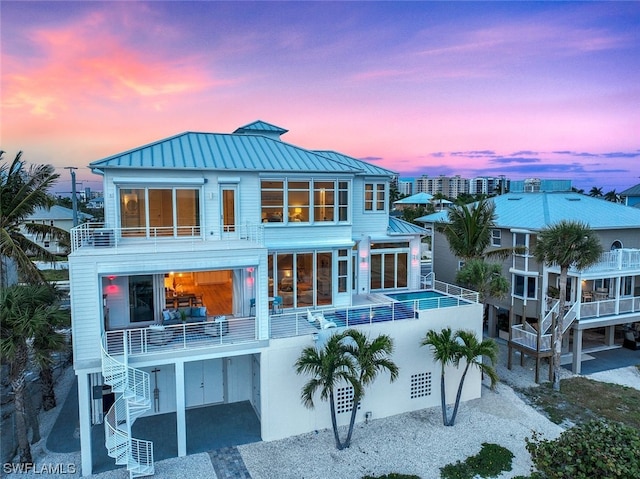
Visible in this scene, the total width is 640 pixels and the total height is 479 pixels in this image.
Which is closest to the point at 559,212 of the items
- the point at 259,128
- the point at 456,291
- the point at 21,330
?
the point at 456,291

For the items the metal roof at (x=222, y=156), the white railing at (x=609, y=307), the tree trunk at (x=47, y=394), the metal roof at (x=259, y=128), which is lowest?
the tree trunk at (x=47, y=394)

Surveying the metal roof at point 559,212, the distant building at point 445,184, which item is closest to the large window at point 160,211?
the metal roof at point 559,212

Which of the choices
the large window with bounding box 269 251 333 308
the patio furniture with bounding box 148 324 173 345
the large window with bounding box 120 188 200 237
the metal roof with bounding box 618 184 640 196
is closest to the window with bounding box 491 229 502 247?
the large window with bounding box 269 251 333 308

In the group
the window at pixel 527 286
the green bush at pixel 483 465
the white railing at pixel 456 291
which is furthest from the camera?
the window at pixel 527 286

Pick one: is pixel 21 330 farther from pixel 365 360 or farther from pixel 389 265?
pixel 389 265

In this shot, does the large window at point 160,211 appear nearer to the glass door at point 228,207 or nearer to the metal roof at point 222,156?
the glass door at point 228,207

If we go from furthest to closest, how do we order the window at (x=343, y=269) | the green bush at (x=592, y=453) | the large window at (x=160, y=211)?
the window at (x=343, y=269), the large window at (x=160, y=211), the green bush at (x=592, y=453)

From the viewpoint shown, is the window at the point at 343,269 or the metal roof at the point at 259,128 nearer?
the window at the point at 343,269
